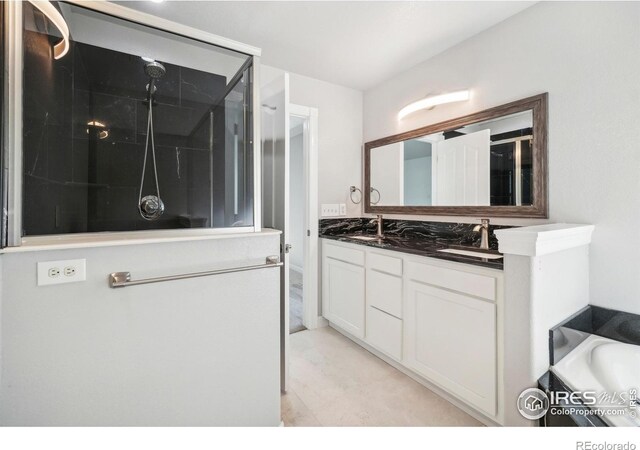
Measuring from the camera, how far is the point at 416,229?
2562 millimetres

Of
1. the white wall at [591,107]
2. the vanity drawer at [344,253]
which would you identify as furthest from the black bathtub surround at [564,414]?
the vanity drawer at [344,253]

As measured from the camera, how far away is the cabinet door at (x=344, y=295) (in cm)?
235

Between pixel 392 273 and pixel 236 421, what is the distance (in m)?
1.29

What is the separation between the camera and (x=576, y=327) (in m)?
1.43

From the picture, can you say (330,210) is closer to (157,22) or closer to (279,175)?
(279,175)

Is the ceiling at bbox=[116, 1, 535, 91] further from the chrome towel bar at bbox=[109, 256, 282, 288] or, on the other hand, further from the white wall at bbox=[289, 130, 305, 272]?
the white wall at bbox=[289, 130, 305, 272]

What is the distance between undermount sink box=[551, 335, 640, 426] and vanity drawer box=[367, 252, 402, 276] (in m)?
0.94

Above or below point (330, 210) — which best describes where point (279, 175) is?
above

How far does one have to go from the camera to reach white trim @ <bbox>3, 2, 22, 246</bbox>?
3.08 ft

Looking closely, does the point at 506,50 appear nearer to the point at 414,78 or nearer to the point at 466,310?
the point at 414,78

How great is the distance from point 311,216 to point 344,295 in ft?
2.65

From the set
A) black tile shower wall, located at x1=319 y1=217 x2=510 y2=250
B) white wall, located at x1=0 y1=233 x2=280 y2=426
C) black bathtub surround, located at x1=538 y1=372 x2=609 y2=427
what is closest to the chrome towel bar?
white wall, located at x1=0 y1=233 x2=280 y2=426

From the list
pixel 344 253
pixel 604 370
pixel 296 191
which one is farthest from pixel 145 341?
pixel 296 191

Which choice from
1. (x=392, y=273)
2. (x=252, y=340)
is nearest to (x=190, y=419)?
(x=252, y=340)
